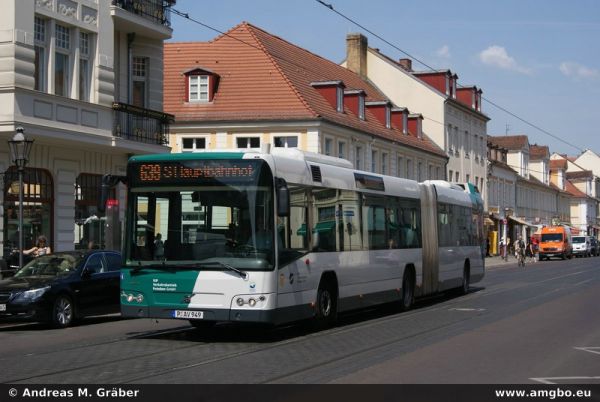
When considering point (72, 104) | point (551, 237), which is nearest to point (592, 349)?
point (72, 104)

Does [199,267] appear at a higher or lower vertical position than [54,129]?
lower

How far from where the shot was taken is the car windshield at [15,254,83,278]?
17.3m

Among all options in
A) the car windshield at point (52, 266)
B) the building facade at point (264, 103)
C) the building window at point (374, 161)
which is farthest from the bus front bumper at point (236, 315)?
the building window at point (374, 161)

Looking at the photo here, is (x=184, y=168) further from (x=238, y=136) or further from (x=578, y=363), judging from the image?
(x=238, y=136)

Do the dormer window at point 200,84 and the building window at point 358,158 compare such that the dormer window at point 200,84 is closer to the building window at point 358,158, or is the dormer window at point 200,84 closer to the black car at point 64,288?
the building window at point 358,158

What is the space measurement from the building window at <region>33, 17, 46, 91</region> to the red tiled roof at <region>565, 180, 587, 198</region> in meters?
101

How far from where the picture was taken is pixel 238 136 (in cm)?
4450

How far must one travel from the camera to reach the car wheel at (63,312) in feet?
54.2

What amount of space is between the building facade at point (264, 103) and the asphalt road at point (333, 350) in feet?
82.9

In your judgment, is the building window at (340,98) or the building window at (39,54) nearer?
the building window at (39,54)
